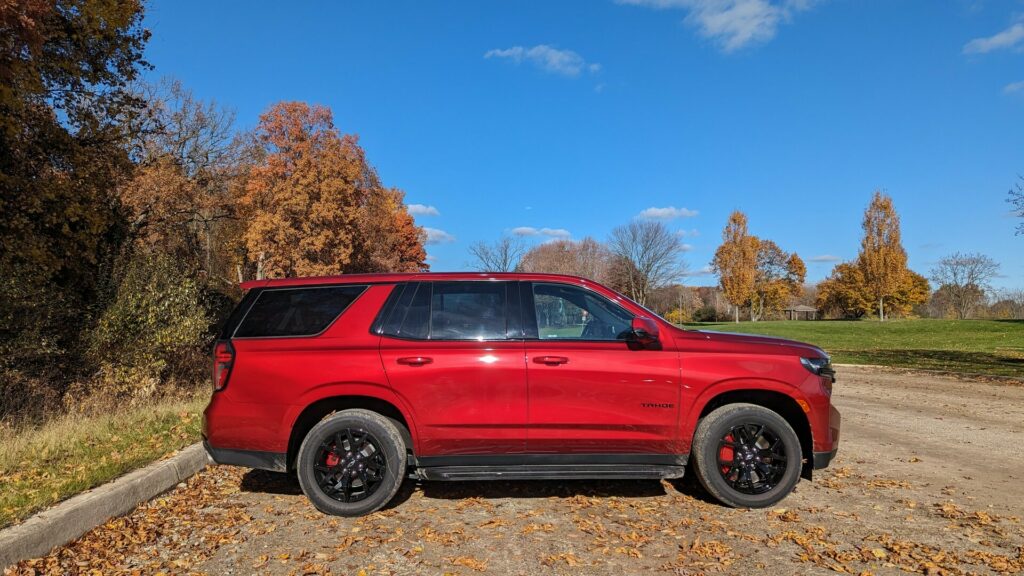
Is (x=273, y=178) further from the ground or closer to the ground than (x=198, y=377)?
further from the ground

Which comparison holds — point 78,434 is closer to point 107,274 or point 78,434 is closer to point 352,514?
point 352,514

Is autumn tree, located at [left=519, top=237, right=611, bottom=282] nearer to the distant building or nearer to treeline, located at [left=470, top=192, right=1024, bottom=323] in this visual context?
treeline, located at [left=470, top=192, right=1024, bottom=323]

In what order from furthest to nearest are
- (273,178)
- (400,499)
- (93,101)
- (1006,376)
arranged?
(273,178), (1006,376), (93,101), (400,499)

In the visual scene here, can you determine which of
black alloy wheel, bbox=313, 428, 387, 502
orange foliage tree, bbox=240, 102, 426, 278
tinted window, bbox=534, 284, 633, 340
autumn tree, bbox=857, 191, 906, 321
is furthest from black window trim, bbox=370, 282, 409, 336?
autumn tree, bbox=857, 191, 906, 321

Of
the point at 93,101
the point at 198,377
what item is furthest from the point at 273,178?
the point at 198,377

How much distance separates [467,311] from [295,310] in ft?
4.46

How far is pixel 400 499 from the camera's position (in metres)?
4.67

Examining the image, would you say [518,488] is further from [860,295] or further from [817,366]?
[860,295]

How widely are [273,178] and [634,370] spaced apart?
32.9 metres

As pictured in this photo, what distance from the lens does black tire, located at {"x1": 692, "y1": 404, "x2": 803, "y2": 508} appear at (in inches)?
169

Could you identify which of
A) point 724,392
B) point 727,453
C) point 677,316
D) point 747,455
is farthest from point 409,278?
point 677,316

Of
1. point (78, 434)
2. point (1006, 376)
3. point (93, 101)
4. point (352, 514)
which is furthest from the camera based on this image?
point (1006, 376)

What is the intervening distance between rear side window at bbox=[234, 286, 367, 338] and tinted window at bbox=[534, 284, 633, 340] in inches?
57.2

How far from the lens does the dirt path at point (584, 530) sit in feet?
11.2
